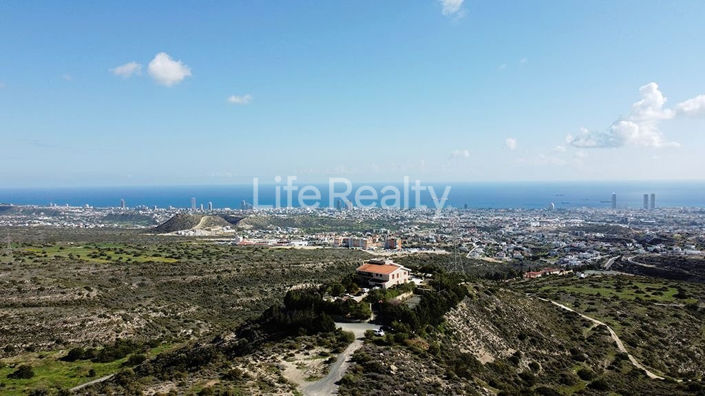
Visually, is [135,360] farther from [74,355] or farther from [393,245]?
[393,245]

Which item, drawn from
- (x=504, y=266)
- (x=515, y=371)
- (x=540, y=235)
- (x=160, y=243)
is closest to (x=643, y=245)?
(x=540, y=235)

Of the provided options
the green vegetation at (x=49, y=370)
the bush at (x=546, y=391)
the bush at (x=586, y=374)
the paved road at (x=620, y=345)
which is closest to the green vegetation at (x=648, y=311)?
the paved road at (x=620, y=345)

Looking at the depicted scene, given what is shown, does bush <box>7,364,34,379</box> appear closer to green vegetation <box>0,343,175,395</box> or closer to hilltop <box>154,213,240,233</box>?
green vegetation <box>0,343,175,395</box>

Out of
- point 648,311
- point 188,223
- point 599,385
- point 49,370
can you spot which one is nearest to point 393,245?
point 648,311

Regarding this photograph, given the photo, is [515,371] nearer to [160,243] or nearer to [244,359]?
[244,359]

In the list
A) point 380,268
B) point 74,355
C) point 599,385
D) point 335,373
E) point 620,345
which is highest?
point 380,268

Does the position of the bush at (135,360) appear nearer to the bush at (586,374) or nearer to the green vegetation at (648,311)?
the bush at (586,374)

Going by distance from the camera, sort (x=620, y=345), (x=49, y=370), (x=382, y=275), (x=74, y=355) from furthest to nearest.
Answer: (x=382, y=275), (x=620, y=345), (x=74, y=355), (x=49, y=370)

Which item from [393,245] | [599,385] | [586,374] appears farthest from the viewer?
[393,245]

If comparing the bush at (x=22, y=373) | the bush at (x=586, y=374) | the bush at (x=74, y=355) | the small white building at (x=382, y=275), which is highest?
the small white building at (x=382, y=275)
